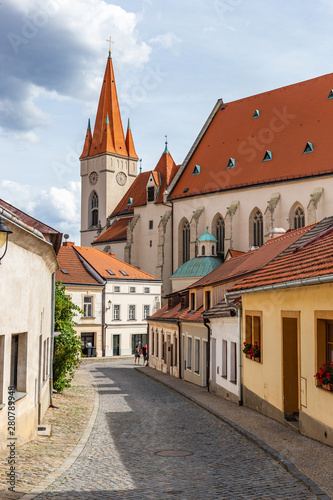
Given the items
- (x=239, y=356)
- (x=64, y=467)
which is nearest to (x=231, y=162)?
(x=239, y=356)

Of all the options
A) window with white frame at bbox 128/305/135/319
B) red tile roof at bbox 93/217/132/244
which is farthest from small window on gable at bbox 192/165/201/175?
window with white frame at bbox 128/305/135/319

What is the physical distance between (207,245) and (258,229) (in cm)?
505

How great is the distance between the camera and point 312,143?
50594 mm

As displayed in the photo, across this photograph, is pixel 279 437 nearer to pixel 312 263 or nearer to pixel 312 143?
pixel 312 263

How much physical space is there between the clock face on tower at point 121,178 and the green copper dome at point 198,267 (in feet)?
103

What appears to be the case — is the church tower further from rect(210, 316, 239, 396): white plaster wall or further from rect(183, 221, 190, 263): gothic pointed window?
rect(210, 316, 239, 396): white plaster wall

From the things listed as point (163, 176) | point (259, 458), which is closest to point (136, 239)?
point (163, 176)

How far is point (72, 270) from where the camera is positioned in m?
46.5

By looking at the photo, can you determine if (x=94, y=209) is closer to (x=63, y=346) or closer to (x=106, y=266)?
(x=106, y=266)

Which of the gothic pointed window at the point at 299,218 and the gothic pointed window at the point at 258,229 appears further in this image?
the gothic pointed window at the point at 258,229

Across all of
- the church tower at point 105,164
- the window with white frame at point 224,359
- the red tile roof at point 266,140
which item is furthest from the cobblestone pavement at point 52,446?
the church tower at point 105,164

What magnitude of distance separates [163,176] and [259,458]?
59.1 m

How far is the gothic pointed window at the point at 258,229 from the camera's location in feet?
177

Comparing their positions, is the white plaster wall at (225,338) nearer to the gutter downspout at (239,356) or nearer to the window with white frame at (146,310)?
the gutter downspout at (239,356)
